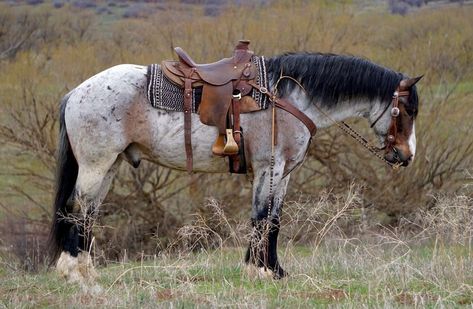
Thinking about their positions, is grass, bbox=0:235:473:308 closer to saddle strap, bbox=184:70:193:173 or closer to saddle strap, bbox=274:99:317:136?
saddle strap, bbox=184:70:193:173

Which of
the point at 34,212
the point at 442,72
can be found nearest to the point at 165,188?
the point at 34,212

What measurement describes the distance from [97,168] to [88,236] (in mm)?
566

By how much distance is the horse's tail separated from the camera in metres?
6.45

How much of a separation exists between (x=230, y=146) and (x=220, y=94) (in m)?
0.46

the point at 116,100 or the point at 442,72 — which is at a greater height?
the point at 116,100

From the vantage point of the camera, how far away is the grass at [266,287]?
508 cm

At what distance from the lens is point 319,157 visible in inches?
625

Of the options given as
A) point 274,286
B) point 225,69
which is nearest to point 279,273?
point 274,286

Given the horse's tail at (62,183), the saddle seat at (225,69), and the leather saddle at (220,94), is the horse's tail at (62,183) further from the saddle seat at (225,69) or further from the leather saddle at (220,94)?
the saddle seat at (225,69)

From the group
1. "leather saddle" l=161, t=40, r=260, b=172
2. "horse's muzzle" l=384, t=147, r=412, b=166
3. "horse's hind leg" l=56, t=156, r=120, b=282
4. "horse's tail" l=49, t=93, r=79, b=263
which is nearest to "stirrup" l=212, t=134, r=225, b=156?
"leather saddle" l=161, t=40, r=260, b=172

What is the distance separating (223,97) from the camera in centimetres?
631

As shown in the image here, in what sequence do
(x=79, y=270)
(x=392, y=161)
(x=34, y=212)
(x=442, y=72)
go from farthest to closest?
(x=442, y=72) → (x=34, y=212) → (x=392, y=161) → (x=79, y=270)

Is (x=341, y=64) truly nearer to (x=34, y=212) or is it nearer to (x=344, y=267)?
(x=344, y=267)

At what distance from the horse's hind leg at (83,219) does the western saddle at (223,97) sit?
31.0 inches
